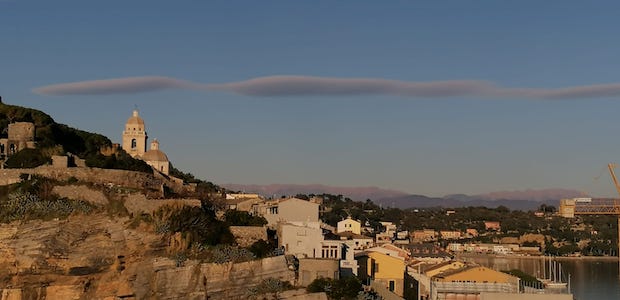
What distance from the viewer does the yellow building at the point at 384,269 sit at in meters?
35.8

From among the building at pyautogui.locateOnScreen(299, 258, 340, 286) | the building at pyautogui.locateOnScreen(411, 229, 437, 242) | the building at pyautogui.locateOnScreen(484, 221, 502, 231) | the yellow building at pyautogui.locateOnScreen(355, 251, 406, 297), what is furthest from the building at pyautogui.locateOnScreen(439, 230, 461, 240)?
the building at pyautogui.locateOnScreen(299, 258, 340, 286)

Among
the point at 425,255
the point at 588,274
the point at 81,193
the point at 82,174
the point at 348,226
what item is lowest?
the point at 588,274

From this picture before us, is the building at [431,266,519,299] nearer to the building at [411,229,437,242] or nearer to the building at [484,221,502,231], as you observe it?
the building at [411,229,437,242]

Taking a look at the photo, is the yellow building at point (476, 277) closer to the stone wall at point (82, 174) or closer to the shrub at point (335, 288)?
the shrub at point (335, 288)

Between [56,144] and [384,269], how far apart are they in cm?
1430

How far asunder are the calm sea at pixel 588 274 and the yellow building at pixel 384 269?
13.8 metres

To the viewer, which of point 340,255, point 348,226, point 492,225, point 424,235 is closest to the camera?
point 340,255

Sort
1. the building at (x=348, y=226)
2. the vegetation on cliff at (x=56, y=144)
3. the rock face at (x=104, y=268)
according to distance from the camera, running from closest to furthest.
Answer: the rock face at (x=104, y=268)
the vegetation on cliff at (x=56, y=144)
the building at (x=348, y=226)

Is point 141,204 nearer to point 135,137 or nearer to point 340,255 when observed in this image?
point 340,255

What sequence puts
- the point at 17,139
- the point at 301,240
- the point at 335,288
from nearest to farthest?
the point at 335,288 < the point at 301,240 < the point at 17,139

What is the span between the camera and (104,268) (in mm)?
27578

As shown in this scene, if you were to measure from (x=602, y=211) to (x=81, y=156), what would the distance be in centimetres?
8179

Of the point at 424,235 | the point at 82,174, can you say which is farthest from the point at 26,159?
the point at 424,235

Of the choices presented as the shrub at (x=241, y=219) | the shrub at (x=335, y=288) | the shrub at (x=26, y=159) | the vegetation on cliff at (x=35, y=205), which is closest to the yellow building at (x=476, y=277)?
the shrub at (x=241, y=219)
